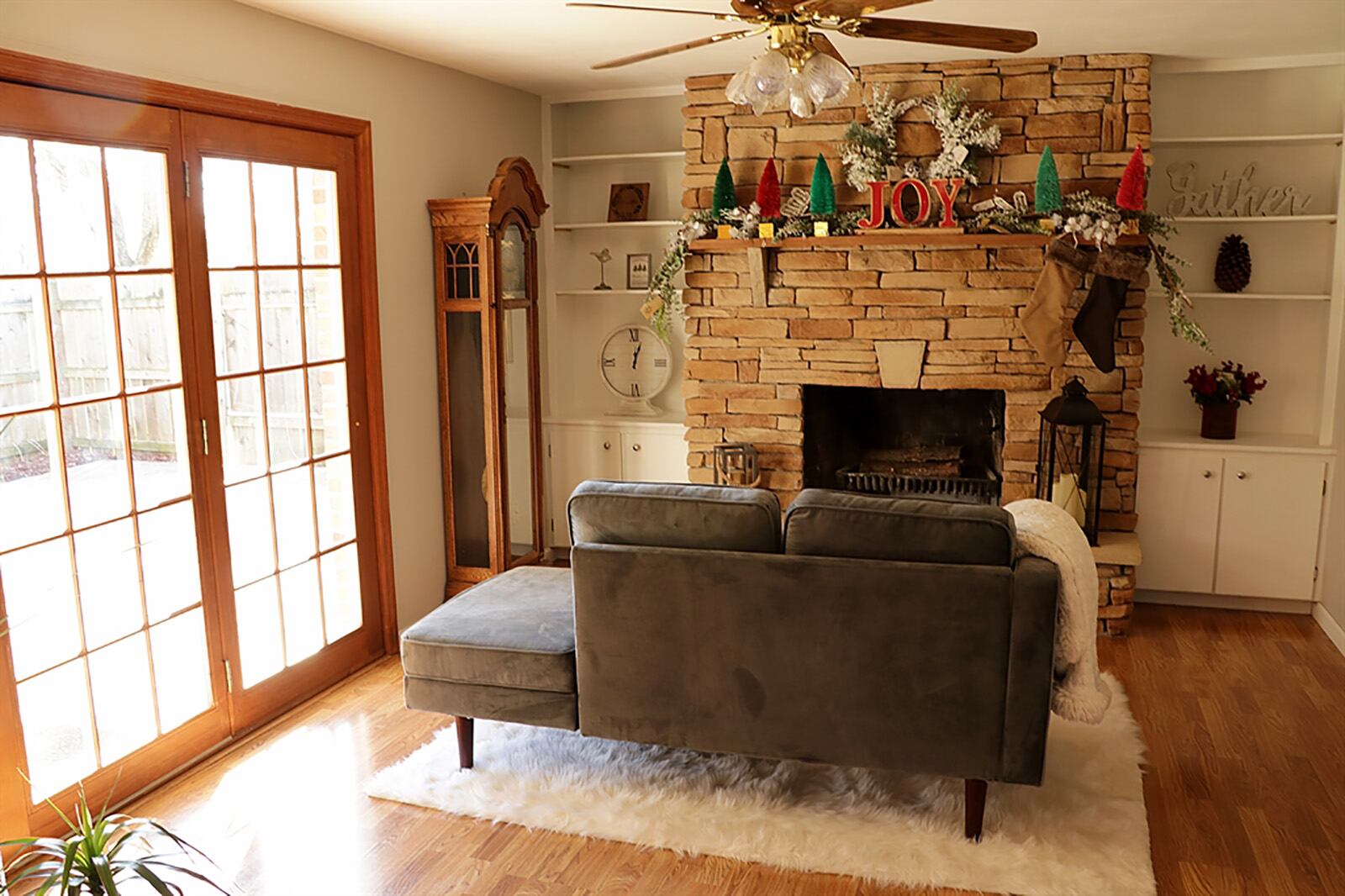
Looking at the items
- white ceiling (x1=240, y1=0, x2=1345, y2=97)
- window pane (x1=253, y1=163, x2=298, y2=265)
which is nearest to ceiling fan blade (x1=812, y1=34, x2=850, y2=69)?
white ceiling (x1=240, y1=0, x2=1345, y2=97)

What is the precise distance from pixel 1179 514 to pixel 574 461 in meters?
2.89

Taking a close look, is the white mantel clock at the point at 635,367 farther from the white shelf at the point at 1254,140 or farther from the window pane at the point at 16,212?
the window pane at the point at 16,212

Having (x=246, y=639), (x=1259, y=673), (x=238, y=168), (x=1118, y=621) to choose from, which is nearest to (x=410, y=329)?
(x=238, y=168)

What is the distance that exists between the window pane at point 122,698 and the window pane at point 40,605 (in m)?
0.13

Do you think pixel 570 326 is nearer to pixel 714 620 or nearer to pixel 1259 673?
pixel 714 620

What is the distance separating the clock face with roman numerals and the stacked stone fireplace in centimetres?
61

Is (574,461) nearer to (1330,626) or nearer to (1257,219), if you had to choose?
(1257,219)

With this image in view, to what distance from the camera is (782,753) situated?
9.79 ft

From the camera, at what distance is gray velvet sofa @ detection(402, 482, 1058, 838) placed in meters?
2.79

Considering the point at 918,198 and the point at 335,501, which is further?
the point at 918,198

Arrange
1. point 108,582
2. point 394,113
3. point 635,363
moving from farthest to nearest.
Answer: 1. point 635,363
2. point 394,113
3. point 108,582

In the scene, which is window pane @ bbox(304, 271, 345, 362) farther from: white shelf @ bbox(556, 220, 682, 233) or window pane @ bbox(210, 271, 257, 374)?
white shelf @ bbox(556, 220, 682, 233)

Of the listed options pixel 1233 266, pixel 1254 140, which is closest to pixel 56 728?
pixel 1233 266

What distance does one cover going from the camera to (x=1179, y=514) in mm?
4793
